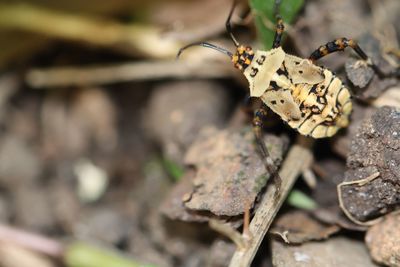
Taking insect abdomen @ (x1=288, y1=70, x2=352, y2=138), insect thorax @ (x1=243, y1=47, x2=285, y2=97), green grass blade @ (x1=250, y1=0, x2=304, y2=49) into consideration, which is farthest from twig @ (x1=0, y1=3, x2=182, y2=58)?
insect abdomen @ (x1=288, y1=70, x2=352, y2=138)

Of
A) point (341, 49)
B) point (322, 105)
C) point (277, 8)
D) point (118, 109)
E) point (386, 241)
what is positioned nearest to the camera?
point (386, 241)

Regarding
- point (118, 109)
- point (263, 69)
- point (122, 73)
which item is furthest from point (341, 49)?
point (118, 109)

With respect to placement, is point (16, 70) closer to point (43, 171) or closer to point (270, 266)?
point (43, 171)

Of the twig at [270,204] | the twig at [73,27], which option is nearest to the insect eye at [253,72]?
the twig at [270,204]

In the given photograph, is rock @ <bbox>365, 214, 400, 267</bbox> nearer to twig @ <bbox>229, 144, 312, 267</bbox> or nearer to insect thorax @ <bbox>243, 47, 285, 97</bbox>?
twig @ <bbox>229, 144, 312, 267</bbox>

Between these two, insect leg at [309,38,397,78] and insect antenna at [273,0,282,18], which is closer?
insect leg at [309,38,397,78]

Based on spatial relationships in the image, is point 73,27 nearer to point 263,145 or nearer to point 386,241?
point 263,145
